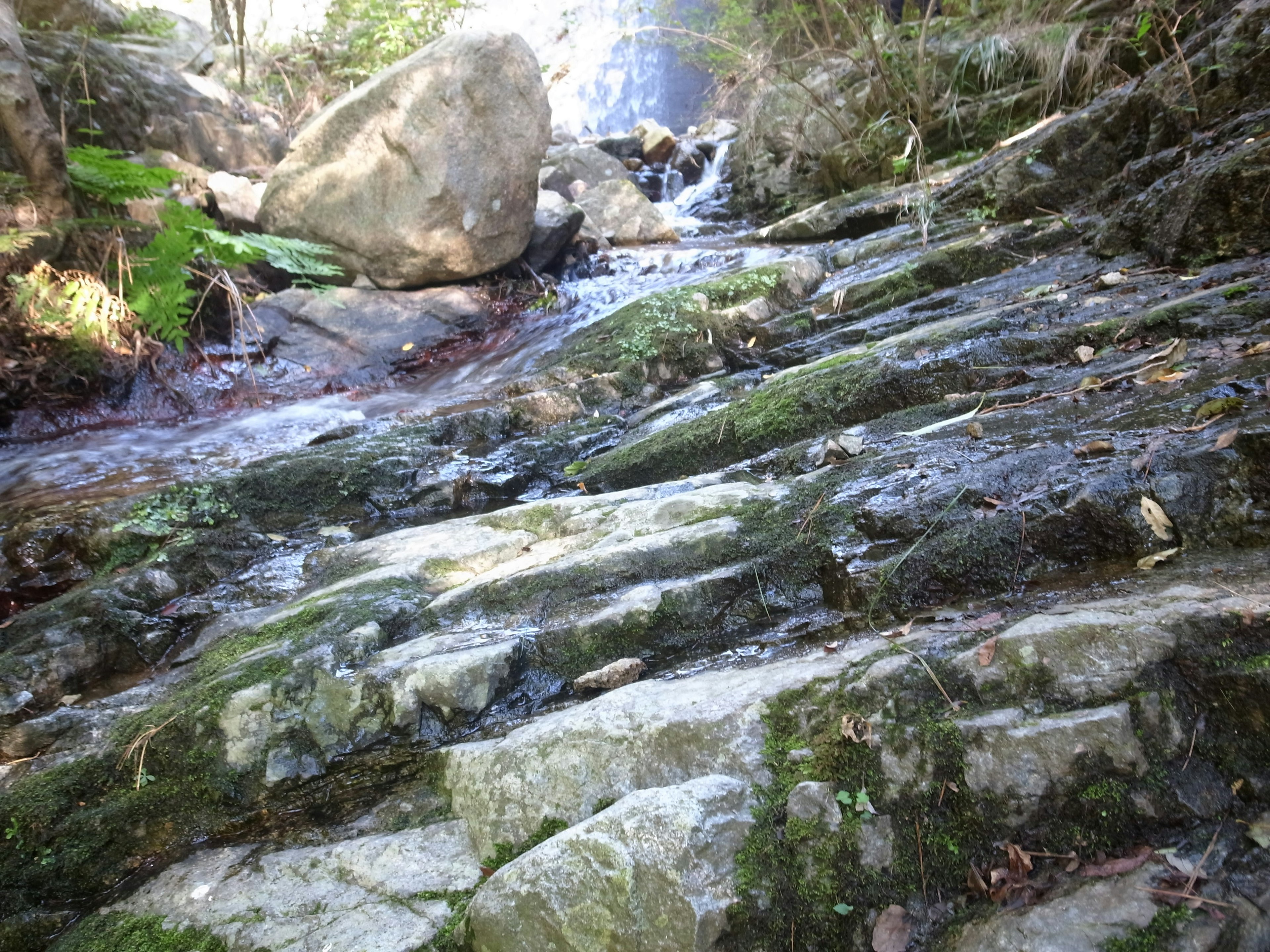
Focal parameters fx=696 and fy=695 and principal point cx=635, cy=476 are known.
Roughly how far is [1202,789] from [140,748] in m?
2.68

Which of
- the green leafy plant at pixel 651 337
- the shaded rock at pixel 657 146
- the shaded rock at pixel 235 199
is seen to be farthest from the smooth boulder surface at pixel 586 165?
the green leafy plant at pixel 651 337

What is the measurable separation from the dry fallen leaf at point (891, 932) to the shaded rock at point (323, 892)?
2.95 feet

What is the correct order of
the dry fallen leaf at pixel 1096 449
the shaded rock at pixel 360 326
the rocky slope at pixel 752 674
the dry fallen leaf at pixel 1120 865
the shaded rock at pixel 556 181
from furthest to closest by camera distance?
the shaded rock at pixel 556 181 < the shaded rock at pixel 360 326 < the dry fallen leaf at pixel 1096 449 < the rocky slope at pixel 752 674 < the dry fallen leaf at pixel 1120 865

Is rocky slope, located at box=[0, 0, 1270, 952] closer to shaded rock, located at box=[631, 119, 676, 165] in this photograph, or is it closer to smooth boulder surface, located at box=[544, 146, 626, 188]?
smooth boulder surface, located at box=[544, 146, 626, 188]

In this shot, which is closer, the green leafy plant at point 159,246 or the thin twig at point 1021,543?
the thin twig at point 1021,543

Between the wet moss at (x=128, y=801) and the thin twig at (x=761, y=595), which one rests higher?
the thin twig at (x=761, y=595)

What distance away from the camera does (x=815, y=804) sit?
145 centimetres

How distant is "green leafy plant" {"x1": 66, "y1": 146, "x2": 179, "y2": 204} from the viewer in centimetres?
647

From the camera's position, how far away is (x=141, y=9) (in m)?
11.9

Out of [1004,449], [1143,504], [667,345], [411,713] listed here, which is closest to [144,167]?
[667,345]

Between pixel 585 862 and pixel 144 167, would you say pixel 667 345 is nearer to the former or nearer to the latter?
pixel 585 862

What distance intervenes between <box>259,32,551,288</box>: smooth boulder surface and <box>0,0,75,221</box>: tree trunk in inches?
77.5

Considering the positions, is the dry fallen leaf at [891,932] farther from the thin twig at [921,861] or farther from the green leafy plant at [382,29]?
the green leafy plant at [382,29]

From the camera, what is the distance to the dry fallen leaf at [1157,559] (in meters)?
1.83
